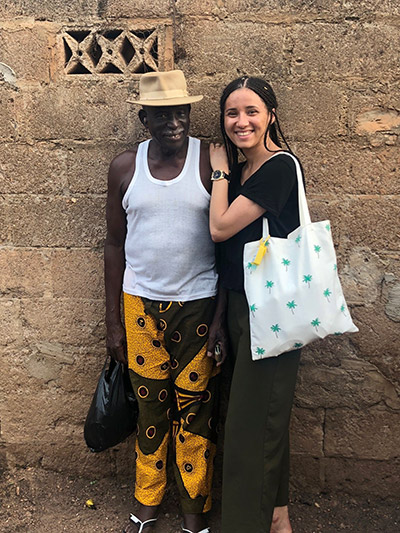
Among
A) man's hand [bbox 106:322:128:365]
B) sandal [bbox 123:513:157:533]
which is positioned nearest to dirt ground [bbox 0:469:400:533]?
sandal [bbox 123:513:157:533]

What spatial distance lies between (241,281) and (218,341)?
344 millimetres

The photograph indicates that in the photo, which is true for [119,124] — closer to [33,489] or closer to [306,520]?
[33,489]

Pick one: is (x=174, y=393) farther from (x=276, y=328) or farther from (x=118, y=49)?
(x=118, y=49)

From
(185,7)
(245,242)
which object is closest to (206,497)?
(245,242)

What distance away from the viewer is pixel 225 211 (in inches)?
88.7

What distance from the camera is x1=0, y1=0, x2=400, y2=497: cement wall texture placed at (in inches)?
101

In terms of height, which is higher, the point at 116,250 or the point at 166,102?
the point at 166,102

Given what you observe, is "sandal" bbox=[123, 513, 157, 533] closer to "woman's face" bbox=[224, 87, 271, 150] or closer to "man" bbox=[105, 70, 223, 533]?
"man" bbox=[105, 70, 223, 533]

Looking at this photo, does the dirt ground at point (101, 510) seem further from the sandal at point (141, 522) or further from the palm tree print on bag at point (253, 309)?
the palm tree print on bag at point (253, 309)

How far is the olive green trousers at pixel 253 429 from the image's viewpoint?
2273mm

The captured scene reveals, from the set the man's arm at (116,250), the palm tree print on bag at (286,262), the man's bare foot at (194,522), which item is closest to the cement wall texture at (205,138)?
the man's arm at (116,250)

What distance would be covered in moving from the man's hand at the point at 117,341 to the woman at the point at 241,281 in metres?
0.59

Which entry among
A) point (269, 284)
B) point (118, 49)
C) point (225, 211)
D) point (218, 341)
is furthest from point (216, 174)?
point (118, 49)

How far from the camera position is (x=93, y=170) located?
2.79m
